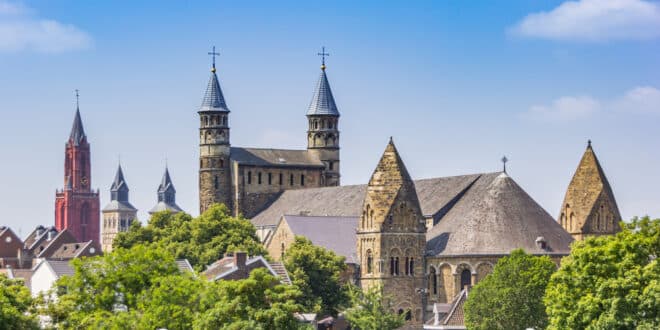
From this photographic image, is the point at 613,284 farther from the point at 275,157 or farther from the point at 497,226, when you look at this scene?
the point at 275,157

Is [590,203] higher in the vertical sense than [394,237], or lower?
higher

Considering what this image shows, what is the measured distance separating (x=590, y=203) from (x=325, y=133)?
35020 mm

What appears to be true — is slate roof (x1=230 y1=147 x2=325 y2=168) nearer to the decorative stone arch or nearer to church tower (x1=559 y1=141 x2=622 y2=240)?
church tower (x1=559 y1=141 x2=622 y2=240)

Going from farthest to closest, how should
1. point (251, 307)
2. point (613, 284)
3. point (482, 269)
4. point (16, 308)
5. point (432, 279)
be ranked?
point (432, 279) → point (482, 269) → point (251, 307) → point (16, 308) → point (613, 284)

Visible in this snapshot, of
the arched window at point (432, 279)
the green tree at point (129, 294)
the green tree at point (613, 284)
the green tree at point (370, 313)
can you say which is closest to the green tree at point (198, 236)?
the green tree at point (370, 313)

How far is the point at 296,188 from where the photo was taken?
137125mm

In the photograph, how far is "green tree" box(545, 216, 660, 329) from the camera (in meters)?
58.6

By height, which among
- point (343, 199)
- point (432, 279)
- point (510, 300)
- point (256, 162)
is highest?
point (256, 162)

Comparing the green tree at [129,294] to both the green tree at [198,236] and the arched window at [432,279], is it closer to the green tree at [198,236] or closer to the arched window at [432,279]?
the green tree at [198,236]

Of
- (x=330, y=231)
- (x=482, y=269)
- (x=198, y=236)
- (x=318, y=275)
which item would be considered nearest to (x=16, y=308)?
(x=318, y=275)

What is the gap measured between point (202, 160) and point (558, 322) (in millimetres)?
75945

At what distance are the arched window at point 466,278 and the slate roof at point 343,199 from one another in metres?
7.56

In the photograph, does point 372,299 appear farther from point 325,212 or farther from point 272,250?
point 325,212

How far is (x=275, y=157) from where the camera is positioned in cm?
13725
